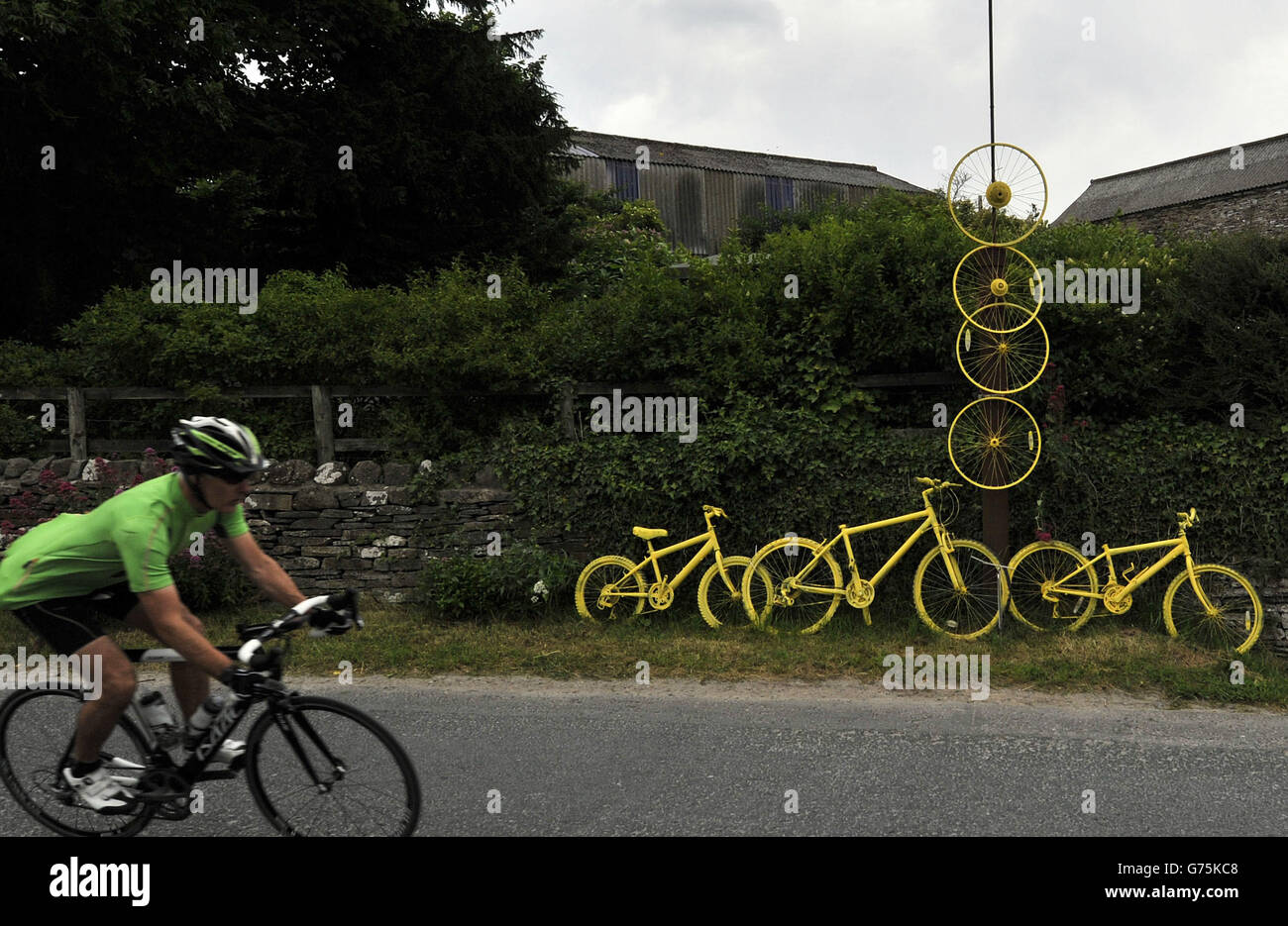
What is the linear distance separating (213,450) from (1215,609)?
7153 mm

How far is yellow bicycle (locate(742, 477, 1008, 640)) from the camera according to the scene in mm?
7914

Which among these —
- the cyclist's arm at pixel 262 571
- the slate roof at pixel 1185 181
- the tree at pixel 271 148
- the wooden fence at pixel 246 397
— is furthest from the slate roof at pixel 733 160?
the cyclist's arm at pixel 262 571

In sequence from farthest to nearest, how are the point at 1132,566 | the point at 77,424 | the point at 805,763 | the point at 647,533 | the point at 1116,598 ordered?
the point at 77,424 → the point at 647,533 → the point at 1132,566 → the point at 1116,598 → the point at 805,763

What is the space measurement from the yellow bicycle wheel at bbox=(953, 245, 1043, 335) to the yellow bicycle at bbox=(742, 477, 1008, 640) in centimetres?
151

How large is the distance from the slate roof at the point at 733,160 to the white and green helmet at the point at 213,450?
96.1ft

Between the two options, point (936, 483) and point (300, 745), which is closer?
point (300, 745)

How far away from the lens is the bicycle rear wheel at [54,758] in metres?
3.94

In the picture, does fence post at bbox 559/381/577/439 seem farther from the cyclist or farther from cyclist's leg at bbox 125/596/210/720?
cyclist's leg at bbox 125/596/210/720

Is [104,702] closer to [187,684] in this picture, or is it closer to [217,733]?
[187,684]

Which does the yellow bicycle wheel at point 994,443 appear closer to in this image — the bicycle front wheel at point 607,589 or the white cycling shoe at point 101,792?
the bicycle front wheel at point 607,589

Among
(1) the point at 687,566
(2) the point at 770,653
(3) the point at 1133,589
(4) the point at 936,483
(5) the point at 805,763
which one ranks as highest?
(4) the point at 936,483

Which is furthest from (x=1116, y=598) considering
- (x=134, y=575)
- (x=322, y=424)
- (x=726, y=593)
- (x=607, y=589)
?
(x=322, y=424)

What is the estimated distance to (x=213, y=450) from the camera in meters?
3.57

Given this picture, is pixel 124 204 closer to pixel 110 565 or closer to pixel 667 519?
pixel 667 519
